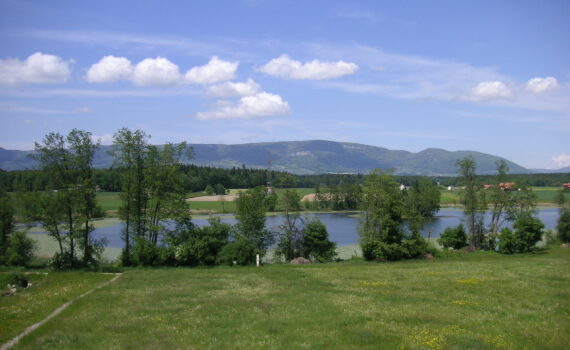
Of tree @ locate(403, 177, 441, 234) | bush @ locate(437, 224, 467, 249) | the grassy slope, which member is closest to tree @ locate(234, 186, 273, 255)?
the grassy slope

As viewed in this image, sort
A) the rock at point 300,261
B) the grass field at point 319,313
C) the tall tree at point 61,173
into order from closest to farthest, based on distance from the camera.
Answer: the grass field at point 319,313 < the tall tree at point 61,173 < the rock at point 300,261

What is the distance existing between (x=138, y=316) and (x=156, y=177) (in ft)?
85.0

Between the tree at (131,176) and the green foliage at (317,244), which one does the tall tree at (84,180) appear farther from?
the green foliage at (317,244)

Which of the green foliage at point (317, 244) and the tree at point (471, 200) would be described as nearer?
the green foliage at point (317, 244)

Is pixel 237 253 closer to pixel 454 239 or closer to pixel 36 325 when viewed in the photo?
pixel 36 325

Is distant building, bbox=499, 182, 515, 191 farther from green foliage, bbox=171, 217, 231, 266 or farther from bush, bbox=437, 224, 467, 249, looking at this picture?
green foliage, bbox=171, 217, 231, 266

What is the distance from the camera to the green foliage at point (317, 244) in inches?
1842

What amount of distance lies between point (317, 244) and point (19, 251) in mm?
27636

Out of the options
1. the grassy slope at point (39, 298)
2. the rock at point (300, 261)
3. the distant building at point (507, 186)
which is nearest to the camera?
the grassy slope at point (39, 298)

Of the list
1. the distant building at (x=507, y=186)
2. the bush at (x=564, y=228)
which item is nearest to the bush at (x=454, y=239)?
the distant building at (x=507, y=186)

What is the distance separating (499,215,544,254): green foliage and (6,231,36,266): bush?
158 ft

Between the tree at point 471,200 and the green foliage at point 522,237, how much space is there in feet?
25.6

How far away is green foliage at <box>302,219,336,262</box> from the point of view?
46.8 meters

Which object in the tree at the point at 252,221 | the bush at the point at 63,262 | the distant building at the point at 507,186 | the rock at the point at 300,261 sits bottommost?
the rock at the point at 300,261
